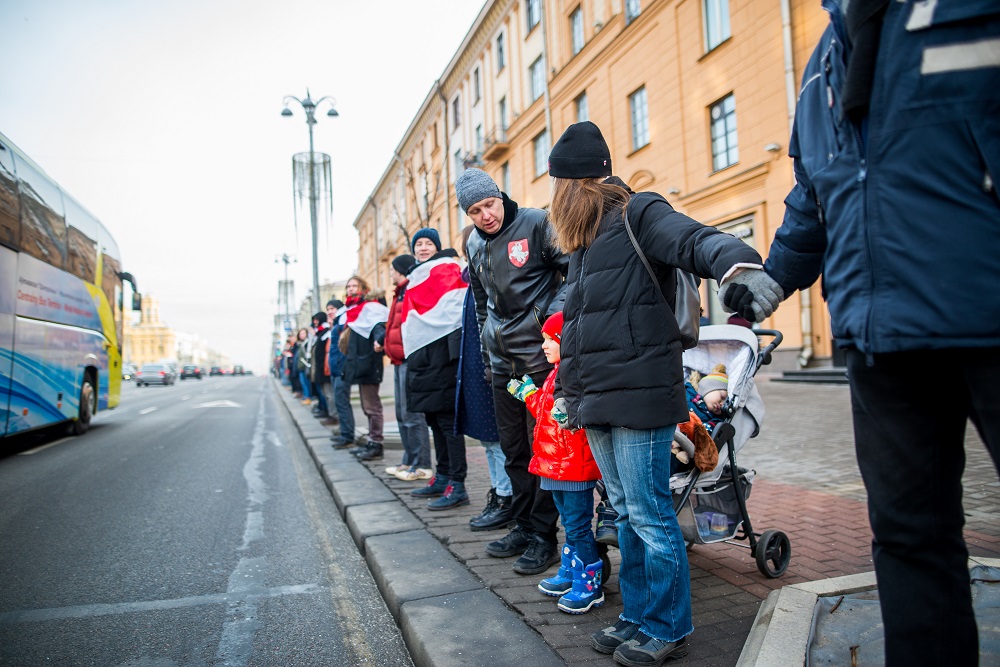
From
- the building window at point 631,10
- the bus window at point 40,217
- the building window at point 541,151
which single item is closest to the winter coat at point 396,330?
the bus window at point 40,217

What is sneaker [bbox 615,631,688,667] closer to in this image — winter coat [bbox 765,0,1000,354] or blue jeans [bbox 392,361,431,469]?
winter coat [bbox 765,0,1000,354]

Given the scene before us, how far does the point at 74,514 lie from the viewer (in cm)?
556

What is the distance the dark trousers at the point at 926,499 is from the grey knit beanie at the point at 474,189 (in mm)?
2480

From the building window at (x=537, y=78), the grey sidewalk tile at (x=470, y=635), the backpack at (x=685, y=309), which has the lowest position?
the grey sidewalk tile at (x=470, y=635)

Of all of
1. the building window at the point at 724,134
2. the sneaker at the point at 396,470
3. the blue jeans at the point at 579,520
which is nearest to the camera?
the blue jeans at the point at 579,520

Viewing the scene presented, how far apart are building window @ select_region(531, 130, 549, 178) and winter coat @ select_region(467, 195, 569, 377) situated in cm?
2257

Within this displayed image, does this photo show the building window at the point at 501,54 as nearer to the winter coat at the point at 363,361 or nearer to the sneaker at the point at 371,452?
the winter coat at the point at 363,361

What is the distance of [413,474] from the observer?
20.6ft

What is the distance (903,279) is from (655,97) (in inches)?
764

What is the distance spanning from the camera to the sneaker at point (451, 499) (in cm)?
509

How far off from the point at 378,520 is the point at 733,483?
249cm

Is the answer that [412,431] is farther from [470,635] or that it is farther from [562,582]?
[470,635]

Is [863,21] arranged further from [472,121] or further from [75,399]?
[472,121]

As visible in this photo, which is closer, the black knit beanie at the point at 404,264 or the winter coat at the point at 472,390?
the winter coat at the point at 472,390
